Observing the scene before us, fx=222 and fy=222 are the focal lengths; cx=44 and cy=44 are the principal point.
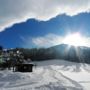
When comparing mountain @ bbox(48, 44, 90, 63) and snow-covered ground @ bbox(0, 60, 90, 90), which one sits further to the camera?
mountain @ bbox(48, 44, 90, 63)

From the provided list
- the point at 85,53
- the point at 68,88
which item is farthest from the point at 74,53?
the point at 68,88

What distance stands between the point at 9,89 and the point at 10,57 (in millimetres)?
37036

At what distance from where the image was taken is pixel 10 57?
59281 mm

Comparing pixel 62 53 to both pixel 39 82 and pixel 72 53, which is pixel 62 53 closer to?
pixel 72 53

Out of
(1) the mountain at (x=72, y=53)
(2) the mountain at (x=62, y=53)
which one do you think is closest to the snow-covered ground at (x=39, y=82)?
(2) the mountain at (x=62, y=53)

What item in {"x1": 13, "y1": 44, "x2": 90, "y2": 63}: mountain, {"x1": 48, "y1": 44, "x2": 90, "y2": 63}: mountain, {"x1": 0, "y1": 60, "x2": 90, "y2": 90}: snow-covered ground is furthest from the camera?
{"x1": 48, "y1": 44, "x2": 90, "y2": 63}: mountain

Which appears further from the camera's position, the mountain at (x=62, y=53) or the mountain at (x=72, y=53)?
the mountain at (x=72, y=53)

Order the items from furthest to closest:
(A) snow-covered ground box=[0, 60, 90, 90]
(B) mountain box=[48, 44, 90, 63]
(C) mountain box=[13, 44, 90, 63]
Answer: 1. (B) mountain box=[48, 44, 90, 63]
2. (C) mountain box=[13, 44, 90, 63]
3. (A) snow-covered ground box=[0, 60, 90, 90]

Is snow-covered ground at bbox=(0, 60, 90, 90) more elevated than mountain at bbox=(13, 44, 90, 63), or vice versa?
mountain at bbox=(13, 44, 90, 63)

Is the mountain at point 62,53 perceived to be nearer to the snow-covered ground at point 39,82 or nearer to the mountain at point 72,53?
the mountain at point 72,53

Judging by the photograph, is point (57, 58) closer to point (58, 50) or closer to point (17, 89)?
point (58, 50)

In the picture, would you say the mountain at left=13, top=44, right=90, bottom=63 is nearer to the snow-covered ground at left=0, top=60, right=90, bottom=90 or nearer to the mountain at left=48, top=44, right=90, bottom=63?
the mountain at left=48, top=44, right=90, bottom=63

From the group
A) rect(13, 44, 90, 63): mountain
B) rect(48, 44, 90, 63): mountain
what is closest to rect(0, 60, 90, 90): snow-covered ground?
rect(13, 44, 90, 63): mountain

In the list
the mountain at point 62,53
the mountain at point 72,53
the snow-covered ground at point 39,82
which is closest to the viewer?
the snow-covered ground at point 39,82
